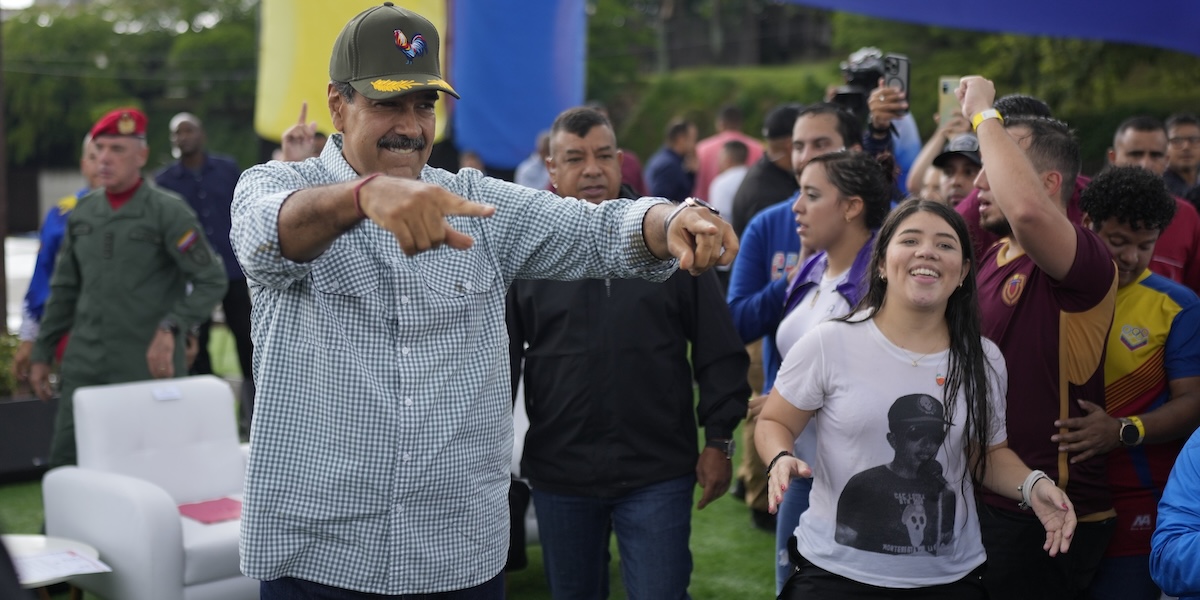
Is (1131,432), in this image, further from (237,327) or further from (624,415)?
(237,327)

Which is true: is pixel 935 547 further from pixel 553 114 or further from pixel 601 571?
pixel 553 114

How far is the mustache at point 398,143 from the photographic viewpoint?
7.91 feet

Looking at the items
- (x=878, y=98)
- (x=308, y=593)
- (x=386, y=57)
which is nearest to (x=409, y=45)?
(x=386, y=57)

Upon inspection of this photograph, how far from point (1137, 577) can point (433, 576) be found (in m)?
2.03

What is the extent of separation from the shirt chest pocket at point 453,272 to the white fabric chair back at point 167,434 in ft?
10.7

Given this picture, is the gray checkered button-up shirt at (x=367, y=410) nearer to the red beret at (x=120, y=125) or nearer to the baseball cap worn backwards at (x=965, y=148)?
the baseball cap worn backwards at (x=965, y=148)

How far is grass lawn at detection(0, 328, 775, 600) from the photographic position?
5117 millimetres

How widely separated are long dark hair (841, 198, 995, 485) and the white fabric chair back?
3365mm

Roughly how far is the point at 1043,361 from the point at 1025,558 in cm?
52

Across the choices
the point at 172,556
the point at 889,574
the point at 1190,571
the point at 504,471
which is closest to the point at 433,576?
the point at 504,471

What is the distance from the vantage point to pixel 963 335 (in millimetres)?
2926

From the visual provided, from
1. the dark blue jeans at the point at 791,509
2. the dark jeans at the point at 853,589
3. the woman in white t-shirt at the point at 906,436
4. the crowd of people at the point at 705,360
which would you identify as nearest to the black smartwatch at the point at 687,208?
the crowd of people at the point at 705,360

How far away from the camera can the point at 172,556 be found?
449 centimetres

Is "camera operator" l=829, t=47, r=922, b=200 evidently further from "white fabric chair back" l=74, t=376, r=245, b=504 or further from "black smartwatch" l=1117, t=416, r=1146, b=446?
"white fabric chair back" l=74, t=376, r=245, b=504
